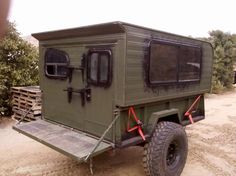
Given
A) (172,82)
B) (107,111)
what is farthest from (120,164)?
(172,82)

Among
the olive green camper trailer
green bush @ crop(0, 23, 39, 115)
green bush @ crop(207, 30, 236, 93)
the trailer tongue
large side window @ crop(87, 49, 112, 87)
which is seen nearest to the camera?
the trailer tongue

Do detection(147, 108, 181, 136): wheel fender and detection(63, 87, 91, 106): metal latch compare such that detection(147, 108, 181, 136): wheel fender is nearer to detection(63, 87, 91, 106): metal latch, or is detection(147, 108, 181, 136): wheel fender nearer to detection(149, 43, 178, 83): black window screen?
detection(149, 43, 178, 83): black window screen

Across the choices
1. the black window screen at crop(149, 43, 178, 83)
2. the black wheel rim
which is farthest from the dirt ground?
the black window screen at crop(149, 43, 178, 83)

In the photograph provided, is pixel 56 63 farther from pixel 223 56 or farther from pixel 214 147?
pixel 223 56

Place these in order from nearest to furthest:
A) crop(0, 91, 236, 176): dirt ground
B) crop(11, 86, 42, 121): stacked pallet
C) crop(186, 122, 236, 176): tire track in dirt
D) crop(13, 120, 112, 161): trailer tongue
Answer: crop(13, 120, 112, 161): trailer tongue → crop(0, 91, 236, 176): dirt ground → crop(186, 122, 236, 176): tire track in dirt → crop(11, 86, 42, 121): stacked pallet

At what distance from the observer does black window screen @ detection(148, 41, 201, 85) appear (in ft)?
12.9

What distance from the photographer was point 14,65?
298 inches

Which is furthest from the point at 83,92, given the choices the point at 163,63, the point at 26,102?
the point at 26,102

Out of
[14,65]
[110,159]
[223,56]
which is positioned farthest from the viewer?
[223,56]

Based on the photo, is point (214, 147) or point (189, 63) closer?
point (189, 63)

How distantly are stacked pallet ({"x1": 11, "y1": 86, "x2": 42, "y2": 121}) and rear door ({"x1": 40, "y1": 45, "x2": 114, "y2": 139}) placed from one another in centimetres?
188

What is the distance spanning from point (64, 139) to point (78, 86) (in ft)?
3.03

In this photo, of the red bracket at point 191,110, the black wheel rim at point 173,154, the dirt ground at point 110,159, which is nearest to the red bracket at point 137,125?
the dirt ground at point 110,159

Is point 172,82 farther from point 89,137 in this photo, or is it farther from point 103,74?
point 89,137
